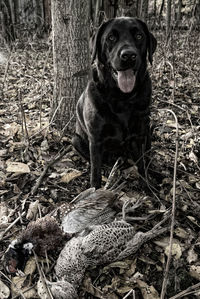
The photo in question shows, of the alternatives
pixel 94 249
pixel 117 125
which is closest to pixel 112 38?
pixel 117 125

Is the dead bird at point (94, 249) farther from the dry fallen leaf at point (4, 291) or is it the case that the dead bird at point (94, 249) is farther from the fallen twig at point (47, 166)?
the fallen twig at point (47, 166)

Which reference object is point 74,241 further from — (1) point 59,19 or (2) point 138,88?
(1) point 59,19

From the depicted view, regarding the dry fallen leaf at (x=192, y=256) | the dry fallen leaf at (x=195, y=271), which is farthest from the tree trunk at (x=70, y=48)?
the dry fallen leaf at (x=195, y=271)

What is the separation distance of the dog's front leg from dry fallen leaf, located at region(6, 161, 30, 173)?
29.5 inches

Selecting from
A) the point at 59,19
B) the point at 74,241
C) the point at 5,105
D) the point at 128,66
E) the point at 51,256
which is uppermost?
the point at 59,19

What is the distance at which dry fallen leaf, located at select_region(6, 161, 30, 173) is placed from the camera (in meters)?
3.42

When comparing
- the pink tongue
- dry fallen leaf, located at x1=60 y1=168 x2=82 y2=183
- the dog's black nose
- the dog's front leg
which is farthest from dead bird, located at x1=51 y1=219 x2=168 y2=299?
the dog's black nose

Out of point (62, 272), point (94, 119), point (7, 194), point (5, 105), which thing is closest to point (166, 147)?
point (94, 119)

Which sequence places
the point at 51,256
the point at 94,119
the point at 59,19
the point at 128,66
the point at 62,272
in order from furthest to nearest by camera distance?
1. the point at 59,19
2. the point at 94,119
3. the point at 128,66
4. the point at 51,256
5. the point at 62,272

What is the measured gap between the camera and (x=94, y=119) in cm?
297

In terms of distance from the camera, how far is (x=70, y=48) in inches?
152

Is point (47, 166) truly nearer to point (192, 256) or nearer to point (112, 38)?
point (112, 38)

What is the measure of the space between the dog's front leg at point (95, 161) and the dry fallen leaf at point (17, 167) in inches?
29.5

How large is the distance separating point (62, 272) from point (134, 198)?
1275mm
